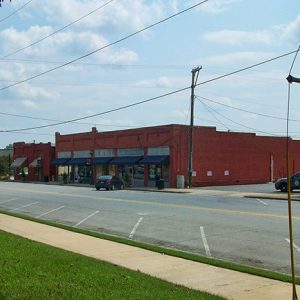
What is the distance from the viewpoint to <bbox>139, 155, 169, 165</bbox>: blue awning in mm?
48266

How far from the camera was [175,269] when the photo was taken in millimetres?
9617

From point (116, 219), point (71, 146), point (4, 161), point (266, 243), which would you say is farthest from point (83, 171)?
point (266, 243)

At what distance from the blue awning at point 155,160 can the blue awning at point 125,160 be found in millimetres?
1031

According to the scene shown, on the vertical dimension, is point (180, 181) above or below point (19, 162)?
below

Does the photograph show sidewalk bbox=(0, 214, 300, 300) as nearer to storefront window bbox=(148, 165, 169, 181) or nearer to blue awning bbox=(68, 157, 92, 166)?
storefront window bbox=(148, 165, 169, 181)

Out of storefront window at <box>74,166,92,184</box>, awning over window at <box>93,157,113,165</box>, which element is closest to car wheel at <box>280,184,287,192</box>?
awning over window at <box>93,157,113,165</box>

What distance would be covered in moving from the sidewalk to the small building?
57898 mm

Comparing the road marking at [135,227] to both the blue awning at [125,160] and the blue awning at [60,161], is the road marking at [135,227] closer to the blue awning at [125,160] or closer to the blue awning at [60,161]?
the blue awning at [125,160]

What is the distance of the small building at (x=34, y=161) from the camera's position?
238 ft

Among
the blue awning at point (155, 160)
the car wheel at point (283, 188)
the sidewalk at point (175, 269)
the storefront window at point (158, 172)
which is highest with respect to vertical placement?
the blue awning at point (155, 160)

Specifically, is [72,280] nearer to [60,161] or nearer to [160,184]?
[160,184]

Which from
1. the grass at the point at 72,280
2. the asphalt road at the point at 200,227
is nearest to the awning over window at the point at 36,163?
the asphalt road at the point at 200,227

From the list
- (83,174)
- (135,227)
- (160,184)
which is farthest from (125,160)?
(135,227)

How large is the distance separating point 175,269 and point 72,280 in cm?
243
